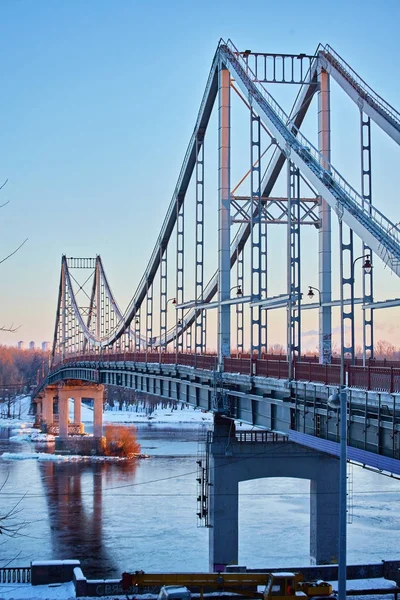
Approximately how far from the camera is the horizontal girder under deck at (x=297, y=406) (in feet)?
60.7

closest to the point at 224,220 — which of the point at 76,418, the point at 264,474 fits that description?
the point at 264,474

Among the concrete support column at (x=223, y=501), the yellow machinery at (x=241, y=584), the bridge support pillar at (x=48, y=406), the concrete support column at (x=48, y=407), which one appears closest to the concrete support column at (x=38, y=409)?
the concrete support column at (x=48, y=407)

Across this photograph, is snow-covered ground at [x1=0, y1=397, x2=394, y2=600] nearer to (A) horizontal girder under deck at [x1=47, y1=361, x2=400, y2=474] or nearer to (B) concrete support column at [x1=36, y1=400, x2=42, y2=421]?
(B) concrete support column at [x1=36, y1=400, x2=42, y2=421]

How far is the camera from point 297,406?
79.2 feet

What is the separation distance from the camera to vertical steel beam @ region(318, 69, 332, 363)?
28094mm

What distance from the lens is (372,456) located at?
61.7 ft

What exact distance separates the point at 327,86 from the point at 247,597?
18.2 m

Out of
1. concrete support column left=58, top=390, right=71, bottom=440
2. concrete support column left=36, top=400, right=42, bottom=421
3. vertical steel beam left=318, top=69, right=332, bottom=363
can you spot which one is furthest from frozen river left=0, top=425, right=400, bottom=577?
concrete support column left=36, top=400, right=42, bottom=421

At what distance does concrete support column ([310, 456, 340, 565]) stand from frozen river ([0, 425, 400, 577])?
1234 mm

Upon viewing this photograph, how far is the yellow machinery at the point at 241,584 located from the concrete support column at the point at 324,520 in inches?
354

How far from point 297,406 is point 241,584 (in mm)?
5663

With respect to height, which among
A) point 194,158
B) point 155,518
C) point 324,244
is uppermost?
point 194,158

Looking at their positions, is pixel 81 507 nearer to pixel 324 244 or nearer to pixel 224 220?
pixel 224 220

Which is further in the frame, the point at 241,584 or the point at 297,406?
the point at 241,584
